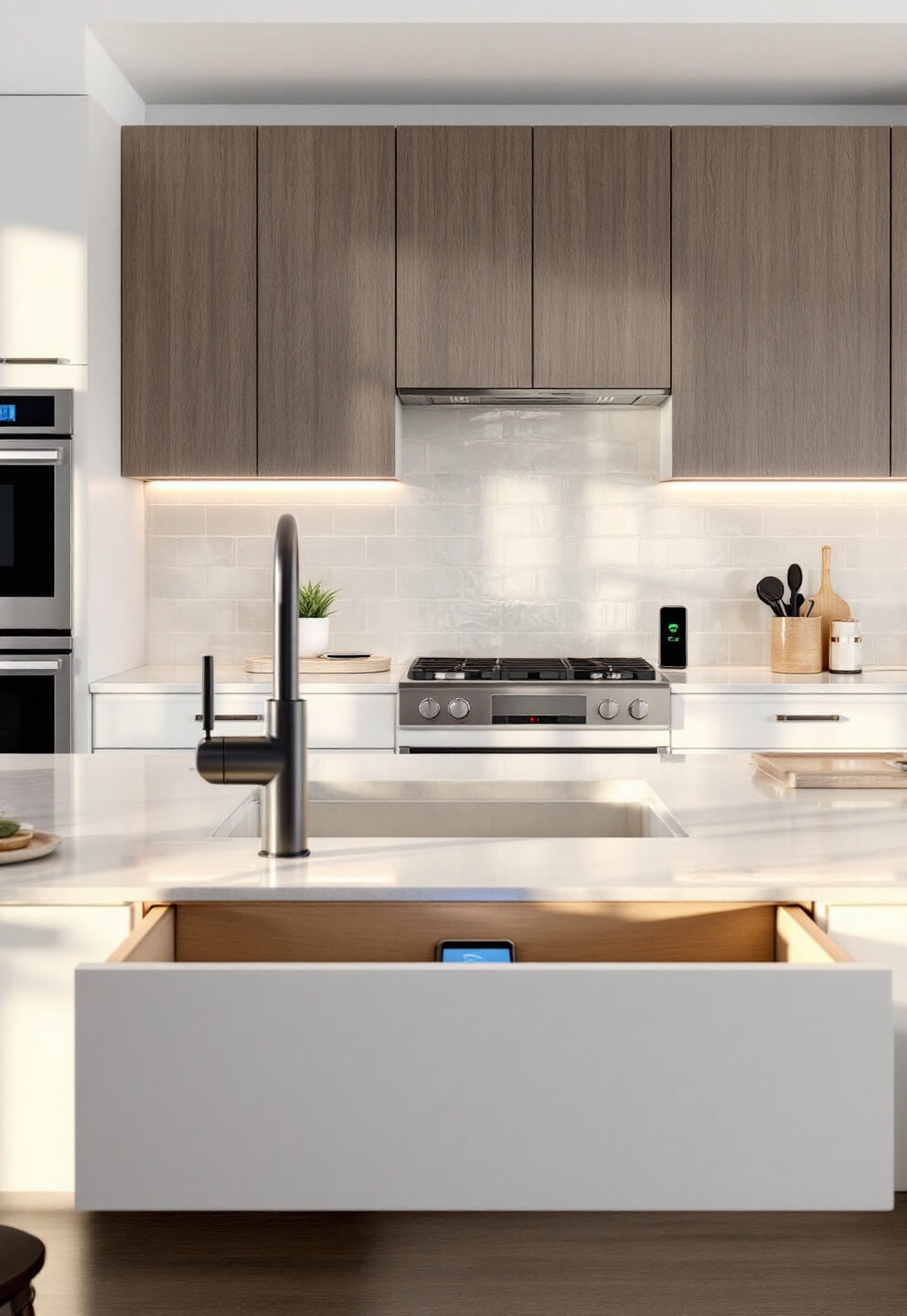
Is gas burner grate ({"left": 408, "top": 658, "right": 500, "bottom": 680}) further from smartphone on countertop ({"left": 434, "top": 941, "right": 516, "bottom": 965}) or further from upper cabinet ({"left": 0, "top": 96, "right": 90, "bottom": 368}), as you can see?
smartphone on countertop ({"left": 434, "top": 941, "right": 516, "bottom": 965})

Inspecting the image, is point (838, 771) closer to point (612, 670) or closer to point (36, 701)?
point (612, 670)

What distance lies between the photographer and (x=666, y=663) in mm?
4332

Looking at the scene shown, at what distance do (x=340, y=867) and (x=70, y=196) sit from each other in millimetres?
2807

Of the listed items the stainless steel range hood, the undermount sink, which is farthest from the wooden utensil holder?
the undermount sink

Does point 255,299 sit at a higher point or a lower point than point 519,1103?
higher

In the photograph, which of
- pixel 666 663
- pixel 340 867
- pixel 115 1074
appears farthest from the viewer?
pixel 666 663

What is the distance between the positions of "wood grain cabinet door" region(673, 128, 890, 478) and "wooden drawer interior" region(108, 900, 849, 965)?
273cm

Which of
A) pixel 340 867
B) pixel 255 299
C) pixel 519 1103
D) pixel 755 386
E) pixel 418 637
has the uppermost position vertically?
pixel 255 299

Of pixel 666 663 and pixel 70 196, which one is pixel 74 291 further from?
pixel 666 663

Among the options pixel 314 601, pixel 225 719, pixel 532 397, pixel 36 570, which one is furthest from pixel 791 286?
pixel 36 570

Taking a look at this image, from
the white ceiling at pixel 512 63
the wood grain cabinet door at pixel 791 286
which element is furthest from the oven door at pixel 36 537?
the wood grain cabinet door at pixel 791 286

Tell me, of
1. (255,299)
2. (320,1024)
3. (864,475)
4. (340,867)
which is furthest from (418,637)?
(320,1024)

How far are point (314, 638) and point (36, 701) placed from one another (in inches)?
35.4

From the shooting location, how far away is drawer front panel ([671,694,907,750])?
381 centimetres
